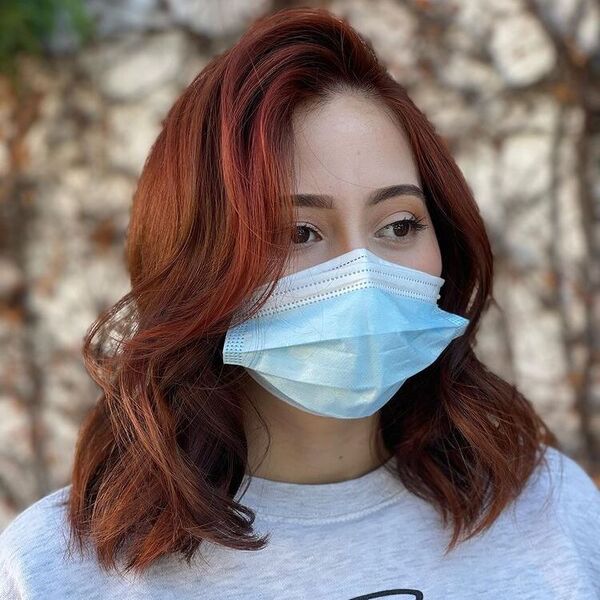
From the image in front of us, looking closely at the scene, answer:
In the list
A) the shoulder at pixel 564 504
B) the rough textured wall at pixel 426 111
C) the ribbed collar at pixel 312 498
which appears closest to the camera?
the ribbed collar at pixel 312 498

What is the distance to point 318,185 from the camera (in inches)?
58.9

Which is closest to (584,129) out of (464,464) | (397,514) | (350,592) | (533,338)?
(533,338)

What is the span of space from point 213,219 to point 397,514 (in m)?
0.76

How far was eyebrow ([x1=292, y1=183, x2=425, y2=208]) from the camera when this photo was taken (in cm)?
149

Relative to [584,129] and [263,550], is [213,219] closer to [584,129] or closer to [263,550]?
[263,550]

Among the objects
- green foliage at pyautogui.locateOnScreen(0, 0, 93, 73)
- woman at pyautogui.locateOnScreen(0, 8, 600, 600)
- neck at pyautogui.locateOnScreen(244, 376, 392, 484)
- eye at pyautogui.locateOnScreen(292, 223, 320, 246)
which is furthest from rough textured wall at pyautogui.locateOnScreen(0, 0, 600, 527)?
eye at pyautogui.locateOnScreen(292, 223, 320, 246)

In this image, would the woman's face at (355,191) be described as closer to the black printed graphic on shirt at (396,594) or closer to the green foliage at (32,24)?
the black printed graphic on shirt at (396,594)

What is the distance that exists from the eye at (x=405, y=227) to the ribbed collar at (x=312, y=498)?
558 millimetres

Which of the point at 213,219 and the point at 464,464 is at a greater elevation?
the point at 213,219

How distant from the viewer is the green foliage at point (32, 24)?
3.19 metres

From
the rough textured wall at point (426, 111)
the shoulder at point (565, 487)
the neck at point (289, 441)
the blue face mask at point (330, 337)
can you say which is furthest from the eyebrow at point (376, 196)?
the rough textured wall at point (426, 111)

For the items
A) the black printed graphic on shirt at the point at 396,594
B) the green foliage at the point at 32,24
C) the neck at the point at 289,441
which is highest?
the green foliage at the point at 32,24

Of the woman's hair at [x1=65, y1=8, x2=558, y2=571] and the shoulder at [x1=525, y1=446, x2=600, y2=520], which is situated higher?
the woman's hair at [x1=65, y1=8, x2=558, y2=571]

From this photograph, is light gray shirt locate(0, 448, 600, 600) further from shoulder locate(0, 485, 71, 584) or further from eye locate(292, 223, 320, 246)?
eye locate(292, 223, 320, 246)
